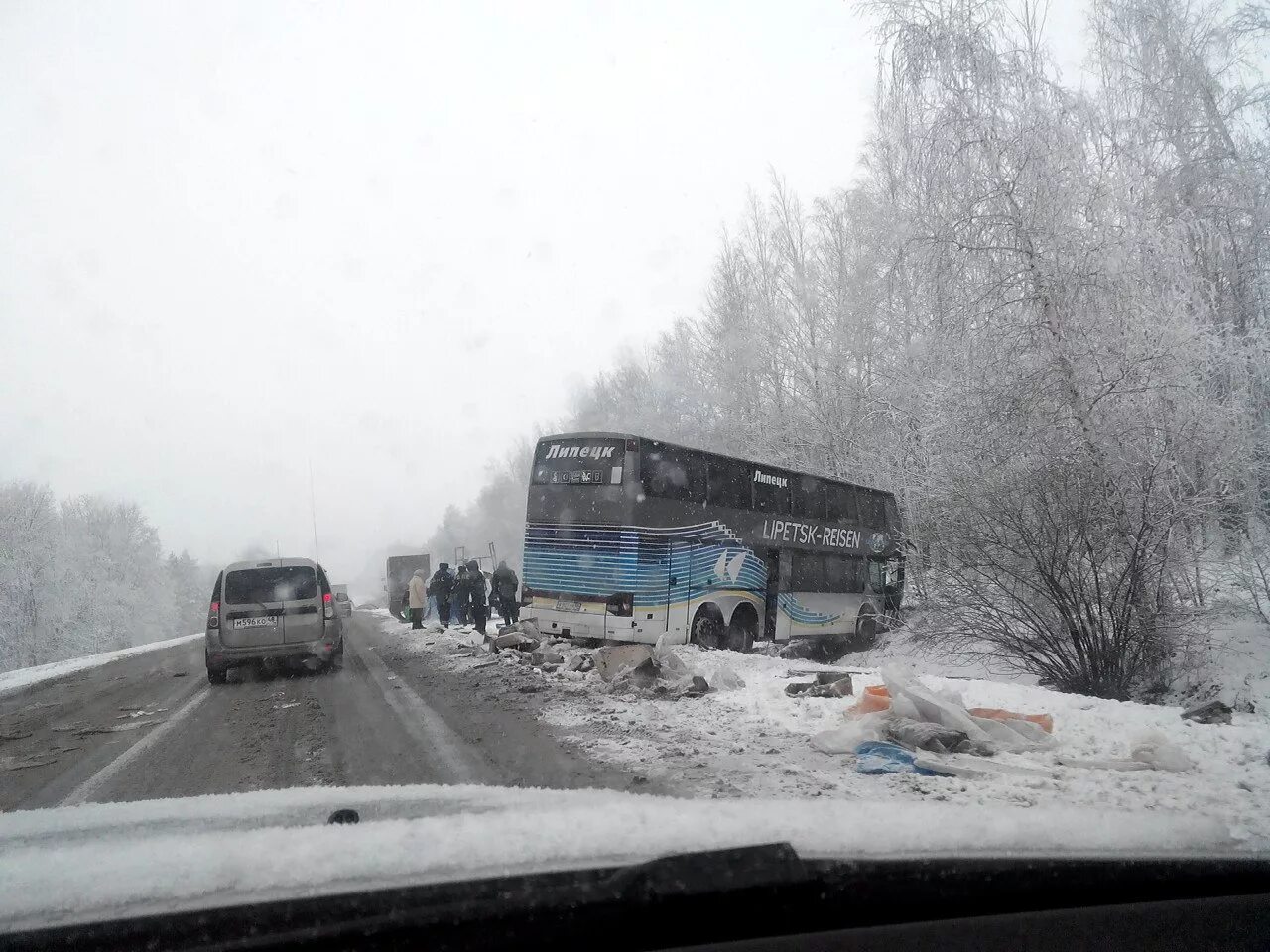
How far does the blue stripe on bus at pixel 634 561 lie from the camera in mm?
12969

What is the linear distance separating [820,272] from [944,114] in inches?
586

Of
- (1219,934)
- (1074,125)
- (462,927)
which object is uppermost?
(1074,125)

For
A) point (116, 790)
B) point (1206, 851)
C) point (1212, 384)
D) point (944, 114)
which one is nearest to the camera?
point (1206, 851)

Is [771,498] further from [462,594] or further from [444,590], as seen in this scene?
[444,590]

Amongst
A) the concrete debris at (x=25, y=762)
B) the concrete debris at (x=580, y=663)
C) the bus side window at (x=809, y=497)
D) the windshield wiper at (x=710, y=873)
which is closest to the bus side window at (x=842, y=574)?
the bus side window at (x=809, y=497)

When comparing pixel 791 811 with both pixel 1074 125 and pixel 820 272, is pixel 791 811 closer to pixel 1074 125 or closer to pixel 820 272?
pixel 1074 125

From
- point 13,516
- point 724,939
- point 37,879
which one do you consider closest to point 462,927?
point 724,939

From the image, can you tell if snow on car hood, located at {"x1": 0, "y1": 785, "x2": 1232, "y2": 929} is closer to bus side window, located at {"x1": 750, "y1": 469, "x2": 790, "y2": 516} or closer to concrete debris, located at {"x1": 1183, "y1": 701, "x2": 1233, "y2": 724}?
concrete debris, located at {"x1": 1183, "y1": 701, "x2": 1233, "y2": 724}

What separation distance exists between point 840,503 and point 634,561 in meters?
7.91

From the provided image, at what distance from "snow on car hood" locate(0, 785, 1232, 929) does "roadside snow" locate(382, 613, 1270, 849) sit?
15 cm

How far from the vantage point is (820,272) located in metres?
27.2

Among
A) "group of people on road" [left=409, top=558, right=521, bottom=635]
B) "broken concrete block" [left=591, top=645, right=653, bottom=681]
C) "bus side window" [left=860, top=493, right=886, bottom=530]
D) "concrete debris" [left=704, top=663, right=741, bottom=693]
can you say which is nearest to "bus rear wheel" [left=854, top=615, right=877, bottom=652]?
"bus side window" [left=860, top=493, right=886, bottom=530]

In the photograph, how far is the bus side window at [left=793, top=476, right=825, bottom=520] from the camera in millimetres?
17438

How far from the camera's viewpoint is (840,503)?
19.0 meters
